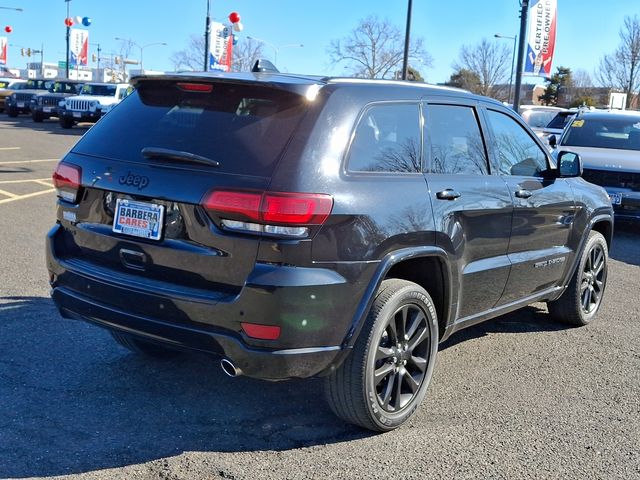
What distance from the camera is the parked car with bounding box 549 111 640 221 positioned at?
1022 centimetres

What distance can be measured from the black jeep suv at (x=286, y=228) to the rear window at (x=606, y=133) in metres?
8.09

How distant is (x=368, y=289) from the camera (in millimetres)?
3465

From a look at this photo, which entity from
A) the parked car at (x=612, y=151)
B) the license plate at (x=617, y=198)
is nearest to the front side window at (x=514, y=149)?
the license plate at (x=617, y=198)

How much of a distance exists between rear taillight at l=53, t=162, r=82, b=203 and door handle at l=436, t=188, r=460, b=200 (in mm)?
1932

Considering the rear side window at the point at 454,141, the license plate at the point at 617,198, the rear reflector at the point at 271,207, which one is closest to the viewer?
the rear reflector at the point at 271,207

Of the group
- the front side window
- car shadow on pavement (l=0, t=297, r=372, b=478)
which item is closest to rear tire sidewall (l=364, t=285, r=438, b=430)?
car shadow on pavement (l=0, t=297, r=372, b=478)

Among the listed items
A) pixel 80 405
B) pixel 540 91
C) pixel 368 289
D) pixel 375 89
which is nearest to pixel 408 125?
pixel 375 89

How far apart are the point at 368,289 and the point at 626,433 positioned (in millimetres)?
1744

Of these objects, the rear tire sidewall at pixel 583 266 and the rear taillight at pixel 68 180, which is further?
the rear tire sidewall at pixel 583 266

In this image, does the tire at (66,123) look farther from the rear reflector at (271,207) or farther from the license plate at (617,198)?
the rear reflector at (271,207)

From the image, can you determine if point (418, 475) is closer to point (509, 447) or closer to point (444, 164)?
point (509, 447)

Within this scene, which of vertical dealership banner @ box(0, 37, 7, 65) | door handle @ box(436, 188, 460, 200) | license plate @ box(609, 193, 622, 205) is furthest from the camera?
vertical dealership banner @ box(0, 37, 7, 65)

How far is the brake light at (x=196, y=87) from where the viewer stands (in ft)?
12.0

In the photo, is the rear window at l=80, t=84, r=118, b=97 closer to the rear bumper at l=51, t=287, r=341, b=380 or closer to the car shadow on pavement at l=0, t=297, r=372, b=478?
the car shadow on pavement at l=0, t=297, r=372, b=478
